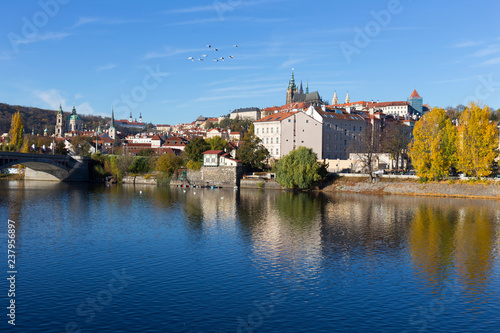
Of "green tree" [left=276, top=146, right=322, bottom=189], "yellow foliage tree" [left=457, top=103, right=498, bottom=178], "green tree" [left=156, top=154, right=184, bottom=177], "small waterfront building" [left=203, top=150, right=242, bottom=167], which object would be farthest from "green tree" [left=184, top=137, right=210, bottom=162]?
"yellow foliage tree" [left=457, top=103, right=498, bottom=178]

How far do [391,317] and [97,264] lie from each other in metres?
15.7

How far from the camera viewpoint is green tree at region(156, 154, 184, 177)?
91.6 meters

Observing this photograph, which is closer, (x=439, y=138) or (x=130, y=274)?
(x=130, y=274)

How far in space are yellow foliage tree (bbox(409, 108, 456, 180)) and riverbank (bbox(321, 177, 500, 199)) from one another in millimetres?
2151

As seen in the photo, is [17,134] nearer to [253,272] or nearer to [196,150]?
[196,150]

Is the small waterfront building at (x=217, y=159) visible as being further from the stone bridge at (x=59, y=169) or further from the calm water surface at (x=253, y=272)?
the calm water surface at (x=253, y=272)

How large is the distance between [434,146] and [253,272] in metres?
53.4

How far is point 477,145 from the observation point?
2628 inches

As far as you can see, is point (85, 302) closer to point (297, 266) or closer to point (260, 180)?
point (297, 266)

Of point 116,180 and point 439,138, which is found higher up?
point 439,138

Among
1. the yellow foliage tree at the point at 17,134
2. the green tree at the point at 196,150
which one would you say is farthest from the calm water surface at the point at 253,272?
the yellow foliage tree at the point at 17,134

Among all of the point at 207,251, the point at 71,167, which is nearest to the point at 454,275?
the point at 207,251

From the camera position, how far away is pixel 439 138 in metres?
70.2

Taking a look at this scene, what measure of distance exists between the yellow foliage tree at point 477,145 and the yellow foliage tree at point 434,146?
6.65 ft
